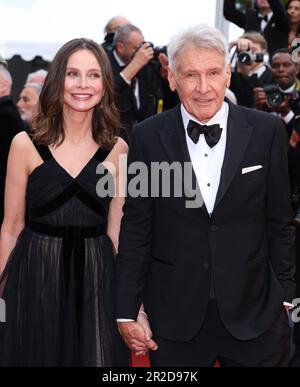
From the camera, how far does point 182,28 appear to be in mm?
2605

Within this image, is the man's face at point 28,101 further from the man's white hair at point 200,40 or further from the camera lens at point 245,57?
the man's white hair at point 200,40

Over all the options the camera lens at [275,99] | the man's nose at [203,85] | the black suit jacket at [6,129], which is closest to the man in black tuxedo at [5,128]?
the black suit jacket at [6,129]

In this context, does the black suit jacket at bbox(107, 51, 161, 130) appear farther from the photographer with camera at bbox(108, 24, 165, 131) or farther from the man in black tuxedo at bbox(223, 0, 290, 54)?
the man in black tuxedo at bbox(223, 0, 290, 54)

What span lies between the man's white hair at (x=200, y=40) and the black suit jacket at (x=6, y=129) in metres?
2.26

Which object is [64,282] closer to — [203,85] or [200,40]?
[203,85]

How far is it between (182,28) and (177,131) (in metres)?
0.39

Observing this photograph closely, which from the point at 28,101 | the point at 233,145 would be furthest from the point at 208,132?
the point at 28,101

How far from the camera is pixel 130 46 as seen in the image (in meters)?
6.01

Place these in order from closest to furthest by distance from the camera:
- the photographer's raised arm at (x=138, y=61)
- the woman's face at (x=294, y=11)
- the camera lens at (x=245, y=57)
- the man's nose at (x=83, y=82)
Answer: the man's nose at (x=83, y=82) → the photographer's raised arm at (x=138, y=61) → the camera lens at (x=245, y=57) → the woman's face at (x=294, y=11)

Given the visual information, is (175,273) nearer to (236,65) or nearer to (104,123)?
(104,123)

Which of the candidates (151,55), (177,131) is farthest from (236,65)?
(177,131)

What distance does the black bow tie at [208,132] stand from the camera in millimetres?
2631

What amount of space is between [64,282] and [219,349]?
822 mm

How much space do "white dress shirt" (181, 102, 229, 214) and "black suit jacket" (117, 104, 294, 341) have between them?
0.04m
